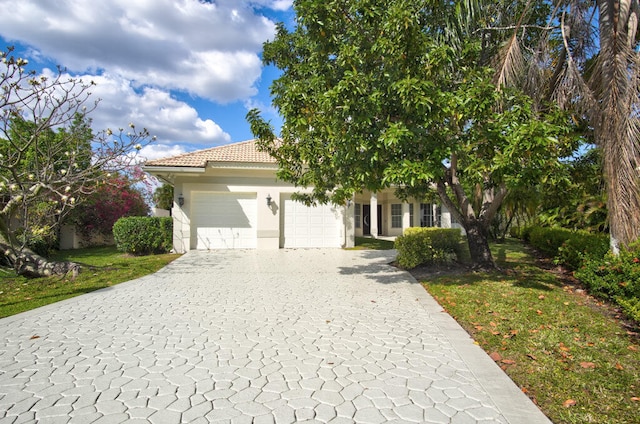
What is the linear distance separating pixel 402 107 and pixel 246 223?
10067mm

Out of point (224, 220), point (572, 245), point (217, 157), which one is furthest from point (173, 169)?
point (572, 245)

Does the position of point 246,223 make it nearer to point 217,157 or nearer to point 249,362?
point 217,157

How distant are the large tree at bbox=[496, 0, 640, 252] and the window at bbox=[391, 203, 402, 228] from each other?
15166mm

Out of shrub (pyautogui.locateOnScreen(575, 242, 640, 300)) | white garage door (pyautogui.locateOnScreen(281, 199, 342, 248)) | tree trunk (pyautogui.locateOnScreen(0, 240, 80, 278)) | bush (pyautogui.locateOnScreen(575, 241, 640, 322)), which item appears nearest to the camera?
bush (pyautogui.locateOnScreen(575, 241, 640, 322))

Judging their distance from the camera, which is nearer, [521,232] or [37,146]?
[37,146]

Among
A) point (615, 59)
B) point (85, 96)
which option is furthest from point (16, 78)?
point (615, 59)

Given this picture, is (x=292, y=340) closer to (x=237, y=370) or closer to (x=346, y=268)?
(x=237, y=370)

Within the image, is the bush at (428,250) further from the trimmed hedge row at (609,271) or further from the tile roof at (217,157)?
the tile roof at (217,157)

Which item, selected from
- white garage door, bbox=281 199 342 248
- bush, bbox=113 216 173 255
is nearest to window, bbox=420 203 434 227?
white garage door, bbox=281 199 342 248

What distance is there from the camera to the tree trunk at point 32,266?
8414 millimetres

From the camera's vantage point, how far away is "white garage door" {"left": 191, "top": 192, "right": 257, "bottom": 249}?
13883 mm

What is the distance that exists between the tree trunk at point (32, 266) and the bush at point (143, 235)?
3.78 meters

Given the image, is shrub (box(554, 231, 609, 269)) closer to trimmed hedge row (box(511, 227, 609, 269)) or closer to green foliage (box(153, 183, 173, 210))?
trimmed hedge row (box(511, 227, 609, 269))

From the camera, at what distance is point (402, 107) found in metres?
5.57
